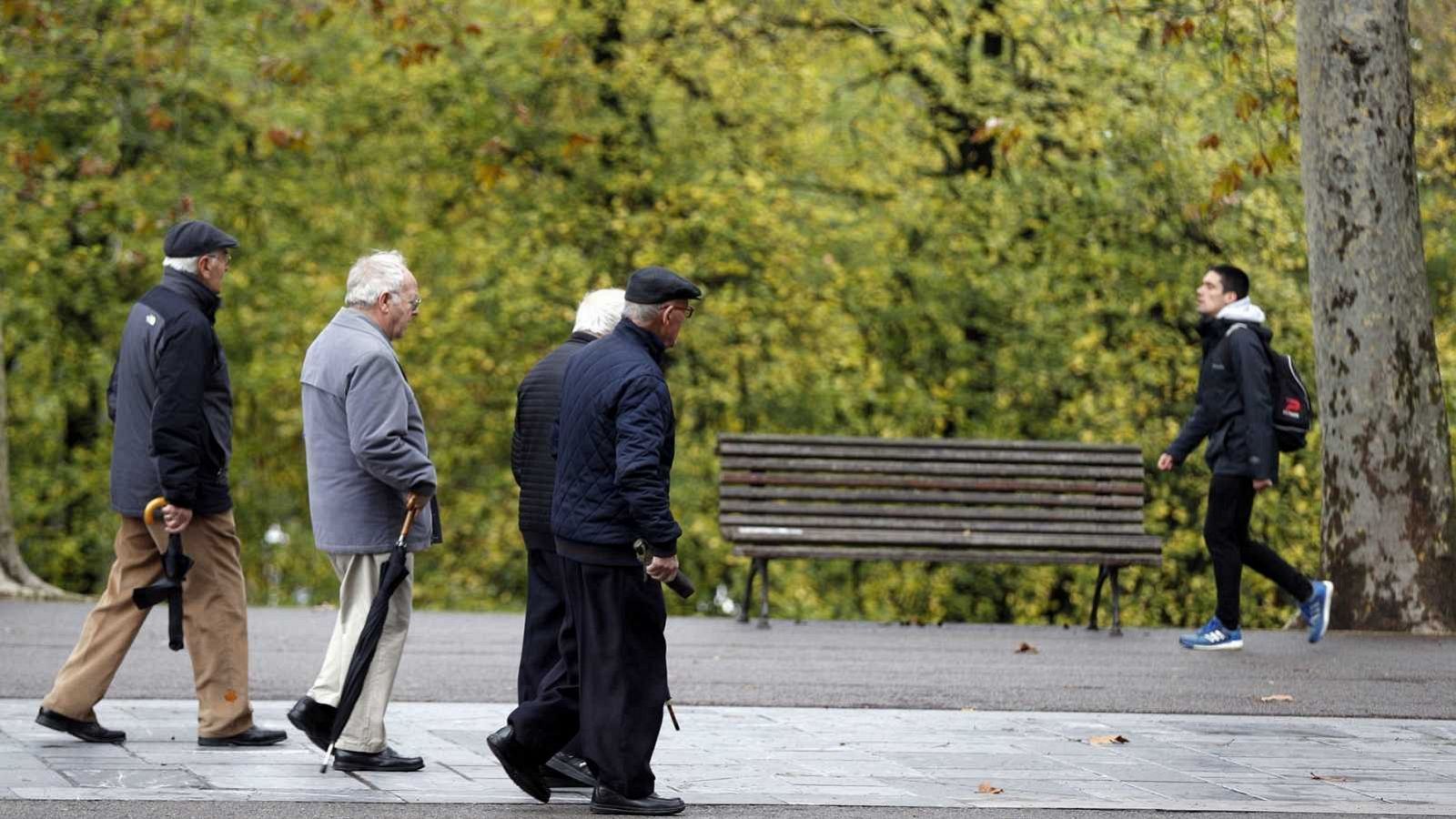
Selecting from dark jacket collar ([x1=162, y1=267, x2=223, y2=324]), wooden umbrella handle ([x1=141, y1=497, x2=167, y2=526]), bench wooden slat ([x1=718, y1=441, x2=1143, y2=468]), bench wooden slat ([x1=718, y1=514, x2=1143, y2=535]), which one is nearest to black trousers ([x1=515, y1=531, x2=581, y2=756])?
wooden umbrella handle ([x1=141, y1=497, x2=167, y2=526])

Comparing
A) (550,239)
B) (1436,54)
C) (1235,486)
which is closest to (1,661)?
(1235,486)

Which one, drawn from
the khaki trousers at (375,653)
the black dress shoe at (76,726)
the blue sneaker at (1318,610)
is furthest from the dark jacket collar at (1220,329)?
the black dress shoe at (76,726)

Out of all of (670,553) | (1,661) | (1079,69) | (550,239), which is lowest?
(1,661)

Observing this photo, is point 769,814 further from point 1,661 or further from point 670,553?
point 1,661

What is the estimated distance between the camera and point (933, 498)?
42.8 feet

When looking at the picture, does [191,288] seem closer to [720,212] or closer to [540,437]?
[540,437]

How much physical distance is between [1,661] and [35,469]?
14.2 metres

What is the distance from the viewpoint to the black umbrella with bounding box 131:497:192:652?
7.22 meters

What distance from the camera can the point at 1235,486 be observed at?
1119cm

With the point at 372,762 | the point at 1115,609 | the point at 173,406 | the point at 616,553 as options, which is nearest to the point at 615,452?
the point at 616,553

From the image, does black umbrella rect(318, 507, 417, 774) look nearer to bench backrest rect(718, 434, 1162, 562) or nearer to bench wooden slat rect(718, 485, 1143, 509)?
bench backrest rect(718, 434, 1162, 562)

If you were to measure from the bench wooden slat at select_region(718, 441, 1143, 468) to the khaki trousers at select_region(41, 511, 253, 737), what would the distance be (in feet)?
18.8

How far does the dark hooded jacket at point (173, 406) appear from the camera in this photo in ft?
23.4

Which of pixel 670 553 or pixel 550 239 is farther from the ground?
pixel 550 239
